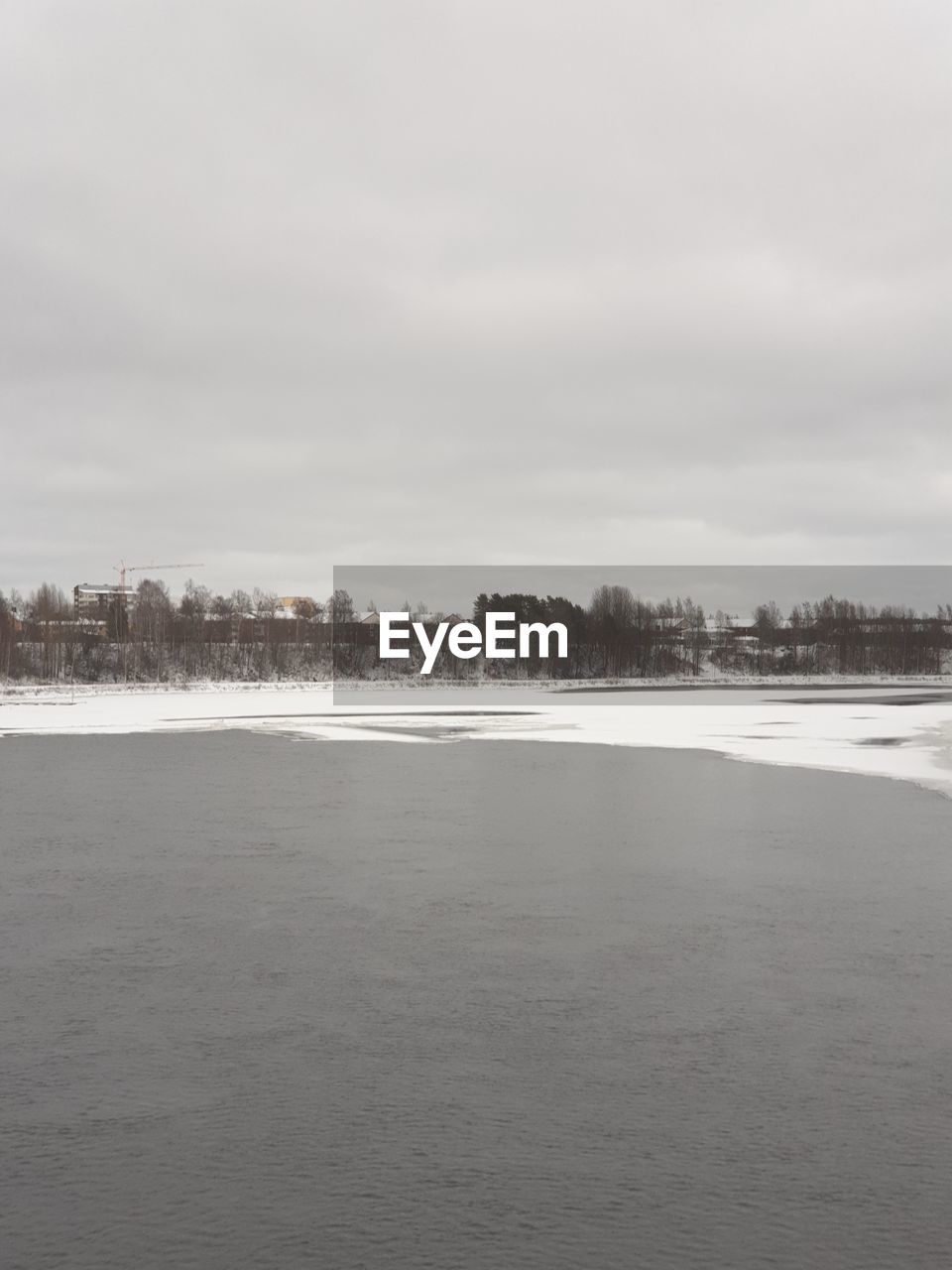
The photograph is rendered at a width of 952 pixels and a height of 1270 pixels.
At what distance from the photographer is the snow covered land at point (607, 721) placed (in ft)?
72.4

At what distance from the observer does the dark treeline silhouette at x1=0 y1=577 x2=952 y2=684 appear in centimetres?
8175

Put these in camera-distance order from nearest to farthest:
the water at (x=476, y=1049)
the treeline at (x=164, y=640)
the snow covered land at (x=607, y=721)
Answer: the water at (x=476, y=1049), the snow covered land at (x=607, y=721), the treeline at (x=164, y=640)

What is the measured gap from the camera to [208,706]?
40.2 metres

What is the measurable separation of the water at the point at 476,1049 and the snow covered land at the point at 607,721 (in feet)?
28.1

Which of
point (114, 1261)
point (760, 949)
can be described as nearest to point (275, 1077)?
point (114, 1261)

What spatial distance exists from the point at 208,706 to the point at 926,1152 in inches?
1460

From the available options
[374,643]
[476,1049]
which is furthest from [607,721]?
[374,643]

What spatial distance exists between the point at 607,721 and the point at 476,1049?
26.3m

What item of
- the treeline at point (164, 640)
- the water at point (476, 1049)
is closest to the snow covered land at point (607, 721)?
the water at point (476, 1049)

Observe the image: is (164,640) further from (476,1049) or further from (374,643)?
(476,1049)

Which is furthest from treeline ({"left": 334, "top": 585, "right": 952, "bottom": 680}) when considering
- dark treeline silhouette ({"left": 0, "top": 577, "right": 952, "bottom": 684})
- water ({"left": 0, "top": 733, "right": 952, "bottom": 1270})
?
water ({"left": 0, "top": 733, "right": 952, "bottom": 1270})

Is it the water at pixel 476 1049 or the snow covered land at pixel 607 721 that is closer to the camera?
the water at pixel 476 1049

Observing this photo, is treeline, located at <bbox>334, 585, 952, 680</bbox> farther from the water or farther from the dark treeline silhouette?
the water

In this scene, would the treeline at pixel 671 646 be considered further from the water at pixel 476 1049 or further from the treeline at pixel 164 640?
the water at pixel 476 1049
